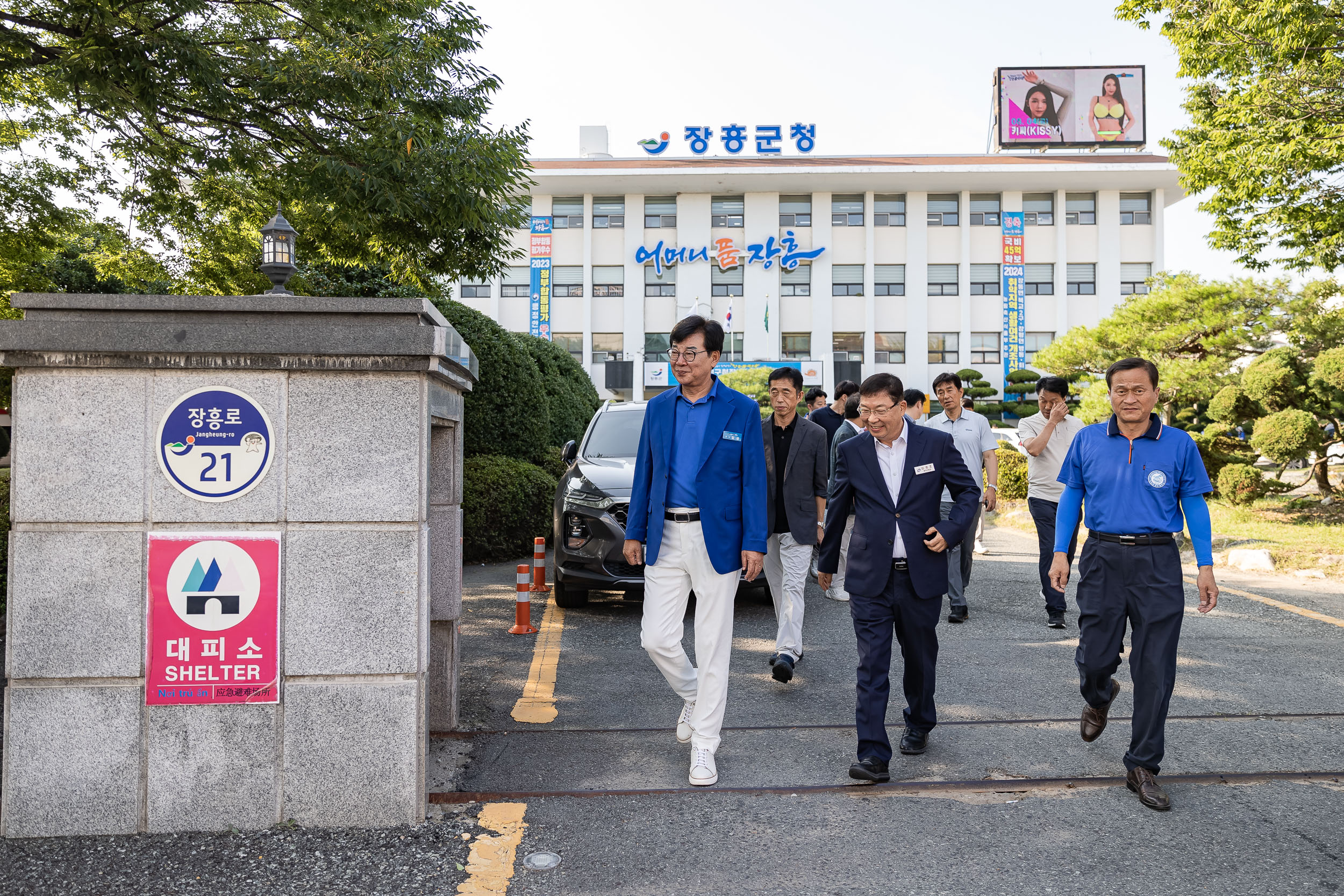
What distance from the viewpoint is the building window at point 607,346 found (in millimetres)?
43438

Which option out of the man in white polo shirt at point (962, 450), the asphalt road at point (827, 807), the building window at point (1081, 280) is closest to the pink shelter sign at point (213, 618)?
the asphalt road at point (827, 807)

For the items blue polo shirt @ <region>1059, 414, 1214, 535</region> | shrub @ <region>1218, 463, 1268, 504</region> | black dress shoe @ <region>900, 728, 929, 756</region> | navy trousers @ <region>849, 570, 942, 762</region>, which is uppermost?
blue polo shirt @ <region>1059, 414, 1214, 535</region>

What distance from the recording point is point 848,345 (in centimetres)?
4309

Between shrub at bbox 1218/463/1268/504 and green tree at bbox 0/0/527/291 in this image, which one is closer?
green tree at bbox 0/0/527/291

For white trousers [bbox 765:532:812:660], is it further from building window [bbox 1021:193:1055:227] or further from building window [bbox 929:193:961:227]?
building window [bbox 1021:193:1055:227]

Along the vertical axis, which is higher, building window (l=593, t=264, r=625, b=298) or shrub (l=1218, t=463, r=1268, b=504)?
building window (l=593, t=264, r=625, b=298)

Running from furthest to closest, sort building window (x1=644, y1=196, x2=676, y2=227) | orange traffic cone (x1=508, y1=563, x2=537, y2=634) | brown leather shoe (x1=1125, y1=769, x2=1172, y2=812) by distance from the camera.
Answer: building window (x1=644, y1=196, x2=676, y2=227) < orange traffic cone (x1=508, y1=563, x2=537, y2=634) < brown leather shoe (x1=1125, y1=769, x2=1172, y2=812)

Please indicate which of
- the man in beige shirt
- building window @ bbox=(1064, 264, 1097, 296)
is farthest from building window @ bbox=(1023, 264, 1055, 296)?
the man in beige shirt

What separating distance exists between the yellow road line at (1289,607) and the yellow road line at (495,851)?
5.53m

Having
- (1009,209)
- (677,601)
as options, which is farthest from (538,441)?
(1009,209)

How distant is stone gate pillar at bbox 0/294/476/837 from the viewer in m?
3.44

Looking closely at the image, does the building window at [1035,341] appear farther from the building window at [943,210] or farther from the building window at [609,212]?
the building window at [609,212]

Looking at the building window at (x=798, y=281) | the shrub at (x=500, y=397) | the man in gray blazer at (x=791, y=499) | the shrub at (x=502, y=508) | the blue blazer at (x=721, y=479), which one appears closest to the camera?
the blue blazer at (x=721, y=479)

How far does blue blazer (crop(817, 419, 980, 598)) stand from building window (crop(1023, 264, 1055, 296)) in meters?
41.4
